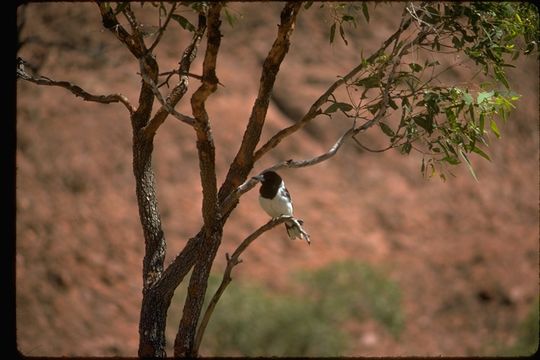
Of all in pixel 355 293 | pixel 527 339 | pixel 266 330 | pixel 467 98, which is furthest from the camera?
pixel 355 293

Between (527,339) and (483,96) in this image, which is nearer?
(483,96)

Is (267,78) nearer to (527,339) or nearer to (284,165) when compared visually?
(284,165)

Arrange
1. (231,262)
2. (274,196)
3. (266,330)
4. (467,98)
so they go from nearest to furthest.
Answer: (467,98) → (231,262) → (274,196) → (266,330)

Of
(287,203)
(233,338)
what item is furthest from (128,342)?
(287,203)

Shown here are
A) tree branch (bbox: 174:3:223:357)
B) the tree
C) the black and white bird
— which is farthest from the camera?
the black and white bird

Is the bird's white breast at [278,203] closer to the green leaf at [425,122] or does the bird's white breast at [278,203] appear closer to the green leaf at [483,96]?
the green leaf at [425,122]

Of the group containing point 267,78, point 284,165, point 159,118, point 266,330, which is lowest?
point 266,330

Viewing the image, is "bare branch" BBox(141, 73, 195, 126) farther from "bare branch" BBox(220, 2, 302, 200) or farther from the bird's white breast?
the bird's white breast

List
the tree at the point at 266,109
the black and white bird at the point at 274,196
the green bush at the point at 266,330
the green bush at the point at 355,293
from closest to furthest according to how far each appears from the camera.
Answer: the tree at the point at 266,109
the black and white bird at the point at 274,196
the green bush at the point at 266,330
the green bush at the point at 355,293

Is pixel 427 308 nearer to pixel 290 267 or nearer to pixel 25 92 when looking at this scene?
pixel 290 267

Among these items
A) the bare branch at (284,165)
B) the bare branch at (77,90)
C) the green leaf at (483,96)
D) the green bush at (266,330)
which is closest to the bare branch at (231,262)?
the bare branch at (284,165)

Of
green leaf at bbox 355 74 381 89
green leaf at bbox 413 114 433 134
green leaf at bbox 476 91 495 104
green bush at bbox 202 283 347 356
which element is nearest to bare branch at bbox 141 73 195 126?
green leaf at bbox 355 74 381 89

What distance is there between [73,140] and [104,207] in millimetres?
1341

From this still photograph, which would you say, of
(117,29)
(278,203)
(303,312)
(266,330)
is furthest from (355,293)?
(117,29)
